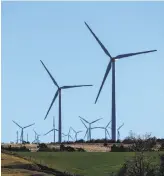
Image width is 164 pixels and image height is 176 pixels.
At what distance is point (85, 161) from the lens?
120938 millimetres

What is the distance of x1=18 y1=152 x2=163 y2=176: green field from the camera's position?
364 feet

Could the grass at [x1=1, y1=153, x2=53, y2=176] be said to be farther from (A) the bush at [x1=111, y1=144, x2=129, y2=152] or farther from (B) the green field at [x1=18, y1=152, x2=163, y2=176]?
(A) the bush at [x1=111, y1=144, x2=129, y2=152]

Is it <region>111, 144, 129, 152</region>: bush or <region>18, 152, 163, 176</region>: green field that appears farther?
<region>111, 144, 129, 152</region>: bush

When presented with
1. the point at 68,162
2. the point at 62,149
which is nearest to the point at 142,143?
the point at 68,162

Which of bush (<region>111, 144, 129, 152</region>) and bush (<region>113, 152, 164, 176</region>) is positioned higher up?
bush (<region>111, 144, 129, 152</region>)

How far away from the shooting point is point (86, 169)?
372ft

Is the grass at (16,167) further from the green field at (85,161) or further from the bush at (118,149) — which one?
the bush at (118,149)

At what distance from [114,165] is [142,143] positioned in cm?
964

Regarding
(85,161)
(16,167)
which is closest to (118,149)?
(85,161)

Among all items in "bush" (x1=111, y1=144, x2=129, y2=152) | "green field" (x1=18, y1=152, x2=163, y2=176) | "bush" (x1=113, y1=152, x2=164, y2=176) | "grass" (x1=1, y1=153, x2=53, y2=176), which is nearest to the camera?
"grass" (x1=1, y1=153, x2=53, y2=176)

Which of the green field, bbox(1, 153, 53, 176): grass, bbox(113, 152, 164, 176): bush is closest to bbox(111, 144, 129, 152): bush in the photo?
the green field

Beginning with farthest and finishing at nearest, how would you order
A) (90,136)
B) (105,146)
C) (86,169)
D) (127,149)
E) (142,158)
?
1. (90,136)
2. (105,146)
3. (127,149)
4. (86,169)
5. (142,158)

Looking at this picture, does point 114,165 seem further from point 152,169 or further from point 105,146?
point 105,146

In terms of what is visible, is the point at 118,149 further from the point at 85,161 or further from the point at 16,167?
the point at 16,167
